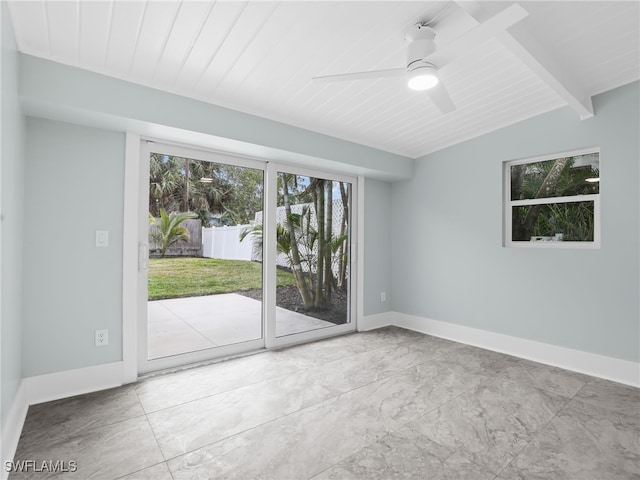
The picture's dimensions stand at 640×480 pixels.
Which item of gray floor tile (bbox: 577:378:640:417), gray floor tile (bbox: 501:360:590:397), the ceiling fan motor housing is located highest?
the ceiling fan motor housing

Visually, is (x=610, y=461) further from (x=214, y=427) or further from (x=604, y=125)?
(x=604, y=125)

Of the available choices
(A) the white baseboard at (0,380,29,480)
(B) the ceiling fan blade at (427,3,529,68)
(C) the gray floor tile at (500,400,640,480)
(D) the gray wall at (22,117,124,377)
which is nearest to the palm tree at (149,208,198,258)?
(D) the gray wall at (22,117,124,377)

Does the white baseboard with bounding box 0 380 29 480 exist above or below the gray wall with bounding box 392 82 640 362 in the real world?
below

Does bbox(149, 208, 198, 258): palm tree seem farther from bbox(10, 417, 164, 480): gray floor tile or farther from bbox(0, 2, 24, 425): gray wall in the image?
bbox(10, 417, 164, 480): gray floor tile

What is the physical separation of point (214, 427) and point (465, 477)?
143 cm

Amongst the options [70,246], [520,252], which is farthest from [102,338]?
[520,252]

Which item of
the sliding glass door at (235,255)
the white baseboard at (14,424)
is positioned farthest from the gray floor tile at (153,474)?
the sliding glass door at (235,255)

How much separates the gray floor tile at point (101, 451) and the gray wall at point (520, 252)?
3335 mm

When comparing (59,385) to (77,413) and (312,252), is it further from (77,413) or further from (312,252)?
(312,252)

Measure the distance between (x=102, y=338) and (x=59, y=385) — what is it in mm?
392

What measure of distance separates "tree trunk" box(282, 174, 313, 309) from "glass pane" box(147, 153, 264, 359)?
1.00 feet

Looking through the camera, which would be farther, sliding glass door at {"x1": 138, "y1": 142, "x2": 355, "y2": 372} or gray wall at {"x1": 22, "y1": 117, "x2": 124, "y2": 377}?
sliding glass door at {"x1": 138, "y1": 142, "x2": 355, "y2": 372}

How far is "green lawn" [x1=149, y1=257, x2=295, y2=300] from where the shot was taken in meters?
2.94

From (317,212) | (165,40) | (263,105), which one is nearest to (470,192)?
(317,212)
